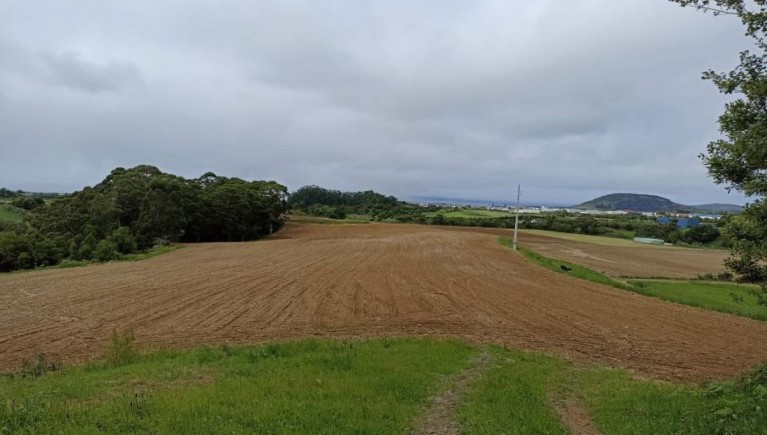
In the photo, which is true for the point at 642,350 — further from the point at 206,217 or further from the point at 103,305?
the point at 206,217

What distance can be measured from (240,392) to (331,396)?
54.5 inches

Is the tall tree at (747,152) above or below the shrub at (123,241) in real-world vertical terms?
above

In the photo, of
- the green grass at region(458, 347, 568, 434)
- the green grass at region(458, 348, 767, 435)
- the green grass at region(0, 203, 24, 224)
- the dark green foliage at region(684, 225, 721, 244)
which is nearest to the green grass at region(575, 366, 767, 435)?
the green grass at region(458, 348, 767, 435)

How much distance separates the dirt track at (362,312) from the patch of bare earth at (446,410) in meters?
6.49

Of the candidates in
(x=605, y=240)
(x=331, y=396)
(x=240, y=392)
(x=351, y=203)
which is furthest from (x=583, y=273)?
(x=351, y=203)

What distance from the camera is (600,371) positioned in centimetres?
1207

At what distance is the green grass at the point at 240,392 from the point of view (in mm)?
5508

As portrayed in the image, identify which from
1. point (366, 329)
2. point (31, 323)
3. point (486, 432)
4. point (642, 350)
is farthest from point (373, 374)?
point (31, 323)

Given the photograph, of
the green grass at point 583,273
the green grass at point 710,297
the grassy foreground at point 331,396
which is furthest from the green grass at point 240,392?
the green grass at point 583,273

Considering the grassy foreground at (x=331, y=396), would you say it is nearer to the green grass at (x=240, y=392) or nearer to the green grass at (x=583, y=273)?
the green grass at (x=240, y=392)

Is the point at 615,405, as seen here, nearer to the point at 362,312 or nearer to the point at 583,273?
the point at 362,312

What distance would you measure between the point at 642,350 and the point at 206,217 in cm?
5949

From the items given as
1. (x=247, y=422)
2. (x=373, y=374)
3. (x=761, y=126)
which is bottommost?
(x=373, y=374)

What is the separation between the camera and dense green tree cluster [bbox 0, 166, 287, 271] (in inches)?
1603
